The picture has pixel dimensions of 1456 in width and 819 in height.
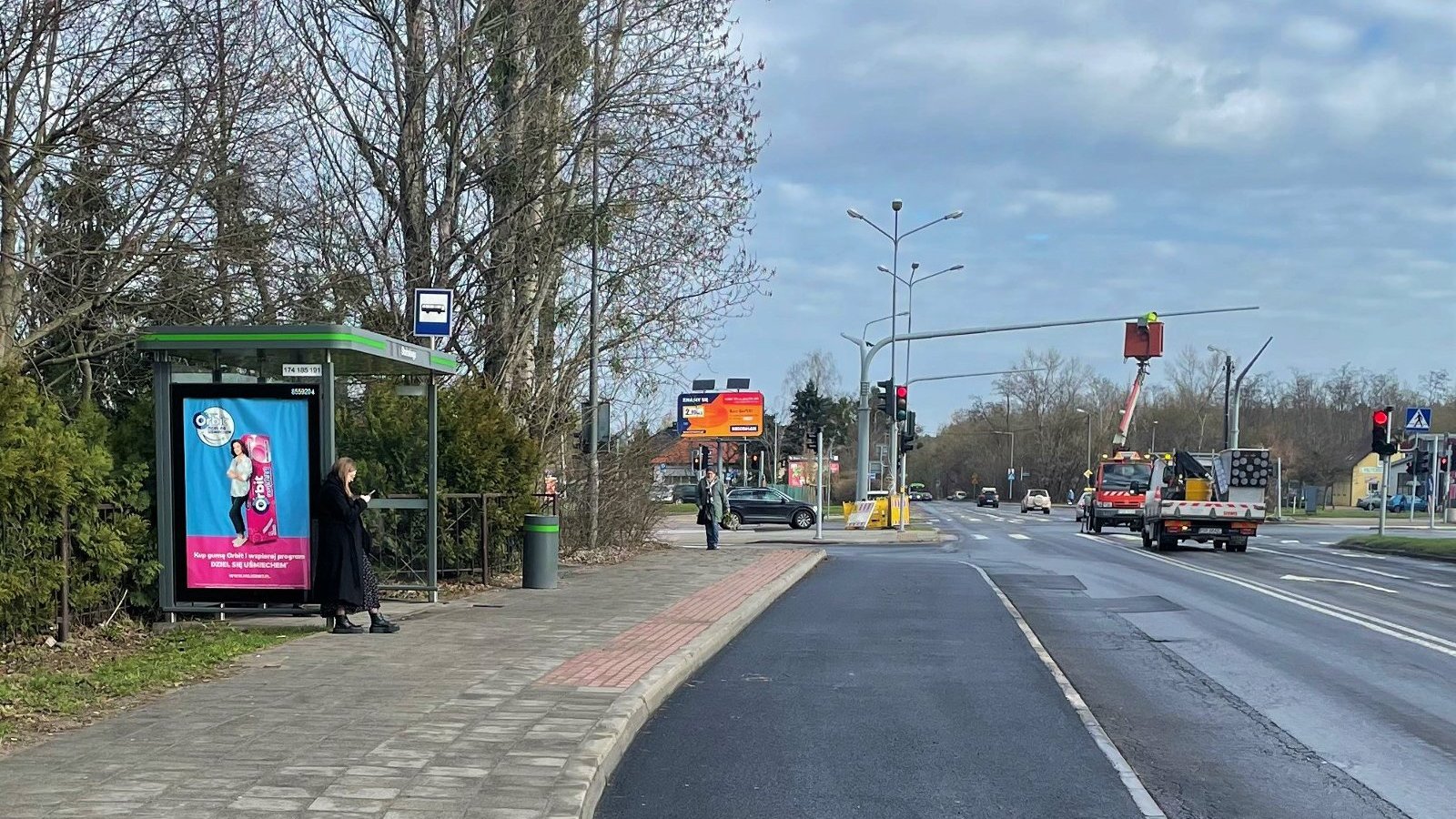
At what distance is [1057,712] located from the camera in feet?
29.1

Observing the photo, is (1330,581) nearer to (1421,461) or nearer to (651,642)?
(651,642)

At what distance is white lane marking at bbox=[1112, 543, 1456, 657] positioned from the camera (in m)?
13.0

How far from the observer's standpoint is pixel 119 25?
11023mm

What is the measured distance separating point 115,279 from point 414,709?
6413mm

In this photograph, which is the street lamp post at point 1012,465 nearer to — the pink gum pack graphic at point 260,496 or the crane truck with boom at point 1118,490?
the crane truck with boom at point 1118,490

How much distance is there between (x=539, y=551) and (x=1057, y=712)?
8473 millimetres

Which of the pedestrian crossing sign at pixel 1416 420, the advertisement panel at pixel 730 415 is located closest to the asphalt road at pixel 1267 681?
the pedestrian crossing sign at pixel 1416 420

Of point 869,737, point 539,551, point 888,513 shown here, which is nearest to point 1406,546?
point 888,513

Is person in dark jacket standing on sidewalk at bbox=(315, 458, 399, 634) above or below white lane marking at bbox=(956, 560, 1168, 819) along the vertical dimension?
above

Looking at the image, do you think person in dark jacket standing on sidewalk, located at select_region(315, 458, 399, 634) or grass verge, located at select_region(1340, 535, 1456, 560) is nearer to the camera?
person in dark jacket standing on sidewalk, located at select_region(315, 458, 399, 634)

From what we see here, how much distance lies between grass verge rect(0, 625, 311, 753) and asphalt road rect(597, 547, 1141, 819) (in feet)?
10.9

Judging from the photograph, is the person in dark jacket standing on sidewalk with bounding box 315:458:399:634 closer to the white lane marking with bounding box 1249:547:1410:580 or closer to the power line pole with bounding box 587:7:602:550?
the power line pole with bounding box 587:7:602:550

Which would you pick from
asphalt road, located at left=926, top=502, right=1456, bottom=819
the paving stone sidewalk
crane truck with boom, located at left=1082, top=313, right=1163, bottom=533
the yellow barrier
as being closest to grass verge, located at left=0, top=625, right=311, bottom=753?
the paving stone sidewalk

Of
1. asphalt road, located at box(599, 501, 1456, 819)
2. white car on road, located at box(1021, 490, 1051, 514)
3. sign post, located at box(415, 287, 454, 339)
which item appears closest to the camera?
asphalt road, located at box(599, 501, 1456, 819)
